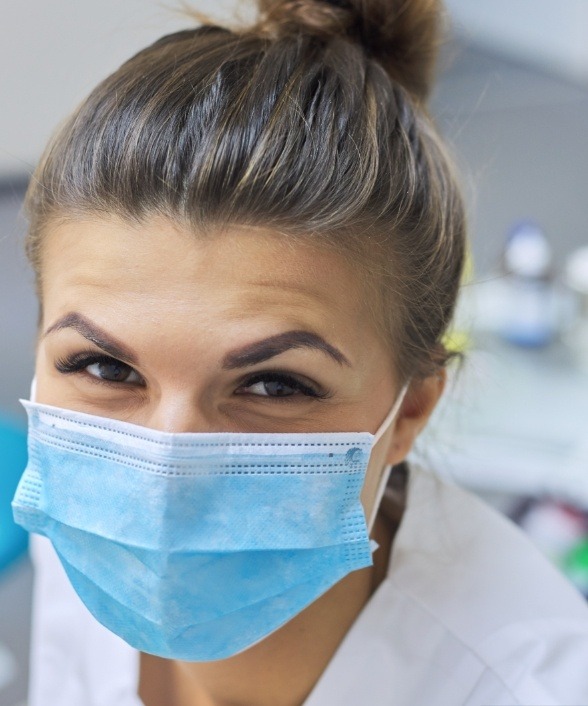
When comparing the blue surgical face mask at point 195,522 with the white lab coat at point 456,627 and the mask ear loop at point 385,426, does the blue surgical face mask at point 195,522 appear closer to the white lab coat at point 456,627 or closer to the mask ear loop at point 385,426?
the mask ear loop at point 385,426

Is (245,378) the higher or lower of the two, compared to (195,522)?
higher

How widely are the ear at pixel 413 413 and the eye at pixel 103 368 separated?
310 mm

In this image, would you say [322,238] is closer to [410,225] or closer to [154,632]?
[410,225]

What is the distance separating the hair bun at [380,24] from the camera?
3.56ft

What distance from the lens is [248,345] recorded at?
857 millimetres

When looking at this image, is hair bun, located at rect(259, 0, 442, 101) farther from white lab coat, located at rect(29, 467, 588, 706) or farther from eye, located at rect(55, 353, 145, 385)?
white lab coat, located at rect(29, 467, 588, 706)

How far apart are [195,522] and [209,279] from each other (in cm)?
23

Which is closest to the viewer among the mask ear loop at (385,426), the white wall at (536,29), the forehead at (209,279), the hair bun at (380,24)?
the forehead at (209,279)

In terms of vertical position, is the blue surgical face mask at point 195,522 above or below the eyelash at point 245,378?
below

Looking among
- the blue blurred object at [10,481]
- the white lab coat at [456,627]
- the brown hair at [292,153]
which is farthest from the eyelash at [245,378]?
the blue blurred object at [10,481]

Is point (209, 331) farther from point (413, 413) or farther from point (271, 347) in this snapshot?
point (413, 413)

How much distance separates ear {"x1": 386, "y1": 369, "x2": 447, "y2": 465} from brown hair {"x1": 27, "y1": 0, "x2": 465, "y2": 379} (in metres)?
0.03

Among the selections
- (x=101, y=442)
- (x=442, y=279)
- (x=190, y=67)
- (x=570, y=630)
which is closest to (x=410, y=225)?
(x=442, y=279)

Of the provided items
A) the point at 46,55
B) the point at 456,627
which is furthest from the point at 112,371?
the point at 46,55
